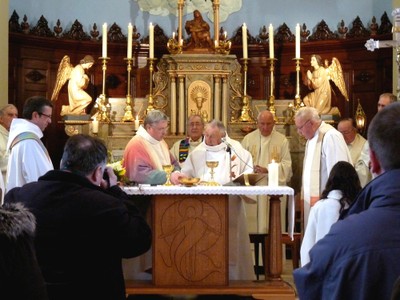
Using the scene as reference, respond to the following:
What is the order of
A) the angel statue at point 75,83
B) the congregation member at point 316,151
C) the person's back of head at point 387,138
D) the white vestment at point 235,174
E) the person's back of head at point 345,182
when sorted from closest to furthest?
the person's back of head at point 387,138 → the person's back of head at point 345,182 → the white vestment at point 235,174 → the congregation member at point 316,151 → the angel statue at point 75,83

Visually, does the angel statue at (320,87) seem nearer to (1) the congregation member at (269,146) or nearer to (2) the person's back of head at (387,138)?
(1) the congregation member at (269,146)

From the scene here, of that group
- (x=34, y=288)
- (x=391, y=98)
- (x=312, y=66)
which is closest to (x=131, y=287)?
(x=391, y=98)

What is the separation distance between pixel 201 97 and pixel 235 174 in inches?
107

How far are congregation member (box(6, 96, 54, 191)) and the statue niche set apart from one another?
14.6 feet

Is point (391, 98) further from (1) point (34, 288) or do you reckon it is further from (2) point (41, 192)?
(1) point (34, 288)

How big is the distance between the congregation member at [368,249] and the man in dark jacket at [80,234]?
65.0 inches

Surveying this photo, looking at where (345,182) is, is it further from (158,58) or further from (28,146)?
(158,58)

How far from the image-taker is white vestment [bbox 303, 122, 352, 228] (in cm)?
706

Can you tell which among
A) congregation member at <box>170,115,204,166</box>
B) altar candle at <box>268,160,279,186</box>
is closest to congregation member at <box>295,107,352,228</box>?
altar candle at <box>268,160,279,186</box>

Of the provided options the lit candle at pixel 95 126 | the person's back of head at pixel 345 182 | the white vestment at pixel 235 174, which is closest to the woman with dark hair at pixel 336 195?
the person's back of head at pixel 345 182

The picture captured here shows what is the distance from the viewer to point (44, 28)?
11.0 metres

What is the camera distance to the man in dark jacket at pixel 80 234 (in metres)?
3.68

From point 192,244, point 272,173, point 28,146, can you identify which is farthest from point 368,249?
point 272,173

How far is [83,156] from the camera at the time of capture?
383 centimetres
